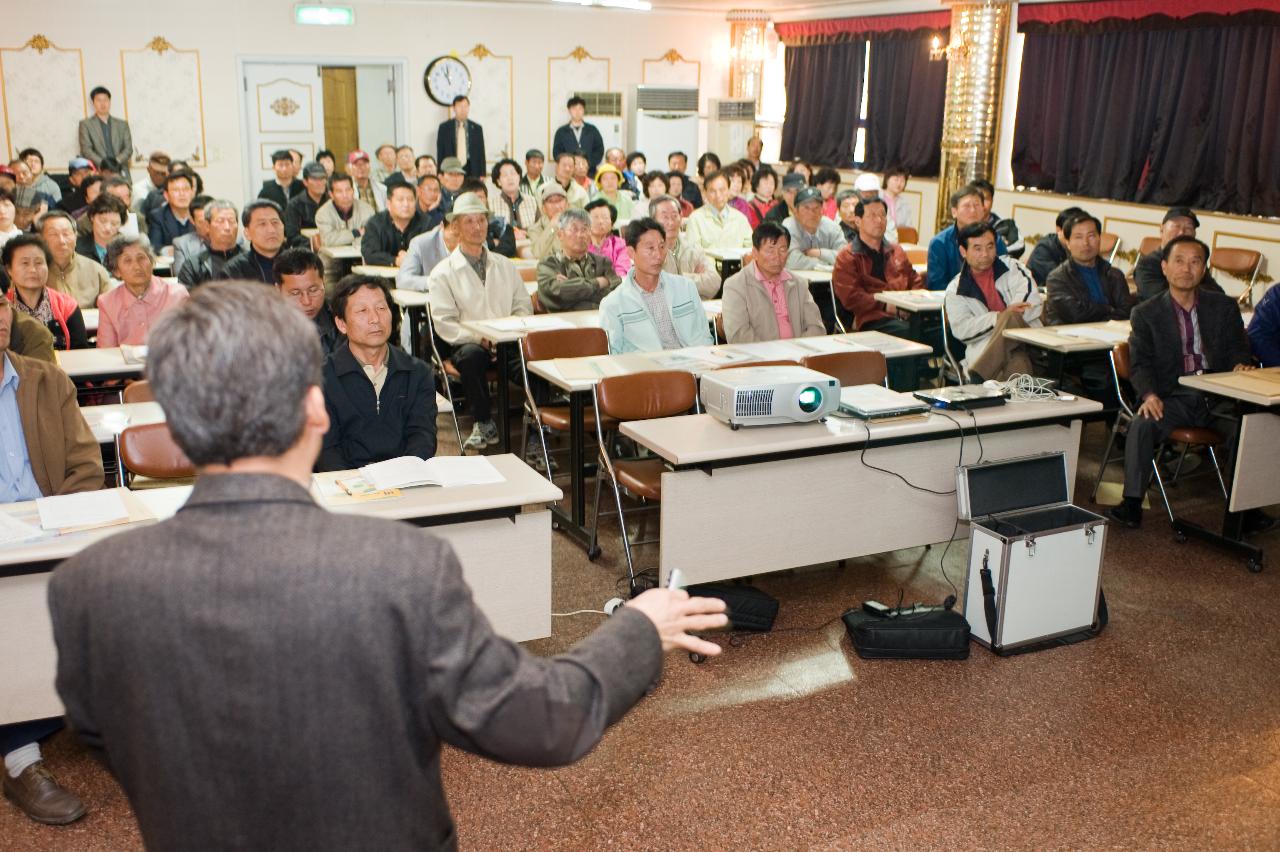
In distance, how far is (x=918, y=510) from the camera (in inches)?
164

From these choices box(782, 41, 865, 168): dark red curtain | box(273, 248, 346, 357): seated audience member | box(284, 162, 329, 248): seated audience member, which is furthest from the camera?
box(782, 41, 865, 168): dark red curtain

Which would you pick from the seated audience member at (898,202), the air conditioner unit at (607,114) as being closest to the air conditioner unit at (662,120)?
the air conditioner unit at (607,114)

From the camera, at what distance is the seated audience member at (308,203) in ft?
31.0

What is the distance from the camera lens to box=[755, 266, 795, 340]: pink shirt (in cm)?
579

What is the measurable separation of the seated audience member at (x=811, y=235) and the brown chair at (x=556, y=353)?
306 cm

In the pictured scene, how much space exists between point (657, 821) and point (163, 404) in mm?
2005

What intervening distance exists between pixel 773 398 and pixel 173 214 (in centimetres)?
595

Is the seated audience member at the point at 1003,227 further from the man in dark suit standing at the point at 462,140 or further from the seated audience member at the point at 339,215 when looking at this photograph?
the man in dark suit standing at the point at 462,140

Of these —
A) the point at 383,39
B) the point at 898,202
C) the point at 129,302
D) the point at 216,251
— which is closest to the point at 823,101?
the point at 898,202

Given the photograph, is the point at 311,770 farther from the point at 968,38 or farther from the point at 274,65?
the point at 274,65

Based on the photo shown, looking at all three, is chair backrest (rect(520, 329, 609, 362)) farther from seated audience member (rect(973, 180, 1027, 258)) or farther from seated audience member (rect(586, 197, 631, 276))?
seated audience member (rect(973, 180, 1027, 258))

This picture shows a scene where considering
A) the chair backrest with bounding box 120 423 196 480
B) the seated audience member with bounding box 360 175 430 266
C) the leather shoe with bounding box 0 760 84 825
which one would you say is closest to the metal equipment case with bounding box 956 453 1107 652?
the chair backrest with bounding box 120 423 196 480

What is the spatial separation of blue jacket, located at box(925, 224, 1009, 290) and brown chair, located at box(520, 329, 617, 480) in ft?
9.03

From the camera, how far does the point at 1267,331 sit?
5.23 metres
